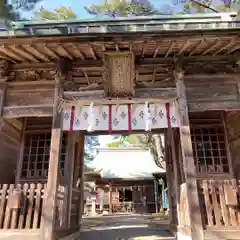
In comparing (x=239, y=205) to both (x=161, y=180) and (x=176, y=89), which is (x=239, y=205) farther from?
(x=161, y=180)

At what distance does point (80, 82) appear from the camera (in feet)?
23.7

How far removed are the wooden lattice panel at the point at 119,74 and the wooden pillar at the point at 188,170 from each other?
3.81 ft

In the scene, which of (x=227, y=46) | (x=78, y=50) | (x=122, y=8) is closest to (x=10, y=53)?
(x=78, y=50)

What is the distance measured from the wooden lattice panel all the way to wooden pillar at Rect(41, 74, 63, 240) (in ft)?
4.36

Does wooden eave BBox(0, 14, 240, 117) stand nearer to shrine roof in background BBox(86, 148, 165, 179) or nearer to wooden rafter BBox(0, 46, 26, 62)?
wooden rafter BBox(0, 46, 26, 62)

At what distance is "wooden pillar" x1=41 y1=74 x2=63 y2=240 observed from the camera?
213 inches

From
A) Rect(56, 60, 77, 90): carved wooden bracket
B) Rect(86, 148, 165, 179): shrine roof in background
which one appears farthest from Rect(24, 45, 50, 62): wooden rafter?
Rect(86, 148, 165, 179): shrine roof in background

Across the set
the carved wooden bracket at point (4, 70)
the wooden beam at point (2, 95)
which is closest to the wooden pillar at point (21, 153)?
the wooden beam at point (2, 95)

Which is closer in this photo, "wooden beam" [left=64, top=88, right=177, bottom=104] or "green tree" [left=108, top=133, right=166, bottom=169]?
"wooden beam" [left=64, top=88, right=177, bottom=104]

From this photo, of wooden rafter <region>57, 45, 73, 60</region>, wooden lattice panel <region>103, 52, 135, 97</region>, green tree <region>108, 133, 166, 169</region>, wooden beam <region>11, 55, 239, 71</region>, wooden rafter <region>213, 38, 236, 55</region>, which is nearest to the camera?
wooden rafter <region>213, 38, 236, 55</region>

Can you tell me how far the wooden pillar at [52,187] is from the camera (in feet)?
→ 17.8

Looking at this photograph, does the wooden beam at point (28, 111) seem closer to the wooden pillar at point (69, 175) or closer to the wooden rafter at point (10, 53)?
the wooden rafter at point (10, 53)

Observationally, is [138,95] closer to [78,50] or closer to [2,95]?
[78,50]

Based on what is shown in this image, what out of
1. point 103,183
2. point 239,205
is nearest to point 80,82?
point 239,205
